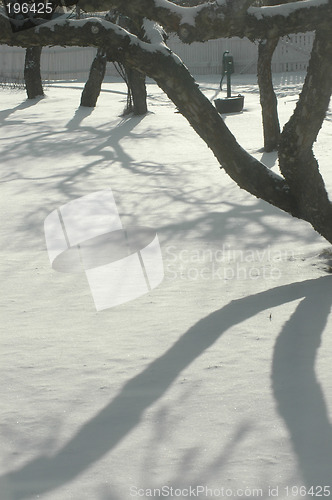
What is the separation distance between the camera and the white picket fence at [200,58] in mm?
30594

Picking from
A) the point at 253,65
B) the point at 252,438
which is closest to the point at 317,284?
the point at 252,438

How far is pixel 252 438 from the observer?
4.10 meters

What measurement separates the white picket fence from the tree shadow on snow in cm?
2555

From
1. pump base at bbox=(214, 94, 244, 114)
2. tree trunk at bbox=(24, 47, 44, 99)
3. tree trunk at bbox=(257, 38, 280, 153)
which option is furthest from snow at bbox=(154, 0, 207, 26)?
tree trunk at bbox=(24, 47, 44, 99)

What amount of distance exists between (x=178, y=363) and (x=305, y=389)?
0.87 metres

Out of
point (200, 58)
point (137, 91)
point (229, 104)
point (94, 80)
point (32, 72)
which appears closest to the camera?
point (137, 91)

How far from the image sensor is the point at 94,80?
60.5 ft

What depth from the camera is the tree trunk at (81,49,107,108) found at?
18219mm

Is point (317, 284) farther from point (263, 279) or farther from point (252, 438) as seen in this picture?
point (252, 438)

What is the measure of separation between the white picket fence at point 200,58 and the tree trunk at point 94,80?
1223 cm

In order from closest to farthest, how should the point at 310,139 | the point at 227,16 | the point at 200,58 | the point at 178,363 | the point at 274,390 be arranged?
1. the point at 274,390
2. the point at 178,363
3. the point at 227,16
4. the point at 310,139
5. the point at 200,58

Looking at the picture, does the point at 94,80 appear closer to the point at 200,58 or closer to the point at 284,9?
the point at 284,9

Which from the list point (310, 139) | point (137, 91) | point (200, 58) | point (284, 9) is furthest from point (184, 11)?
point (200, 58)

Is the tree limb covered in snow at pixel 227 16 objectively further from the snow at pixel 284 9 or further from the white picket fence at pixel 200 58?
the white picket fence at pixel 200 58
